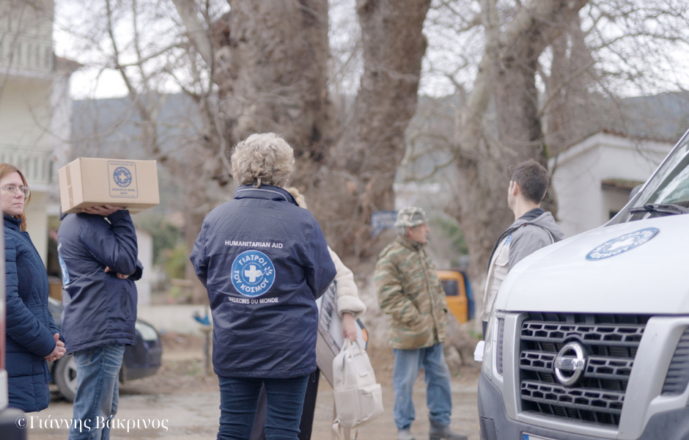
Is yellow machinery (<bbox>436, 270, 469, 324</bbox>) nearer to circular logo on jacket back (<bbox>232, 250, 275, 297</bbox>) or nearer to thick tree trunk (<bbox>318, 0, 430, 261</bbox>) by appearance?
thick tree trunk (<bbox>318, 0, 430, 261</bbox>)

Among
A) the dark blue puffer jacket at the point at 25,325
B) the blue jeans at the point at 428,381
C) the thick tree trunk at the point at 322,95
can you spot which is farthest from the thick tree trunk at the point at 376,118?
the dark blue puffer jacket at the point at 25,325

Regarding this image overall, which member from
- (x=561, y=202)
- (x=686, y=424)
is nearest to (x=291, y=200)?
(x=686, y=424)

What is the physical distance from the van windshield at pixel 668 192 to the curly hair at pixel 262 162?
1.71 meters

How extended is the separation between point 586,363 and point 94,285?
8.87 ft

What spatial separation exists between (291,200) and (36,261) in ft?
4.66

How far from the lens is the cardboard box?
12.6ft

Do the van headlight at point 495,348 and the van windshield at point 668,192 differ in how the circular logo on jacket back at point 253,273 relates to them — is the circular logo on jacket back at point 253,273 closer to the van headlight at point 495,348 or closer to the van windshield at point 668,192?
the van headlight at point 495,348

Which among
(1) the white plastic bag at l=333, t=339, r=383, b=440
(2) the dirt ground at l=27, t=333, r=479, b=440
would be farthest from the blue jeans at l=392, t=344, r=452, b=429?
(1) the white plastic bag at l=333, t=339, r=383, b=440

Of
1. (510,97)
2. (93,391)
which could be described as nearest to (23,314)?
(93,391)

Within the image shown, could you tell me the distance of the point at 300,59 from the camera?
29.8 ft

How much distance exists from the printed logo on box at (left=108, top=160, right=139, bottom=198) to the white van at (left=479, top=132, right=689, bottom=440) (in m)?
2.27

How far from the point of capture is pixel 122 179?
158 inches

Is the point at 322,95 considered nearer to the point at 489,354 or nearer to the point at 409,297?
the point at 409,297

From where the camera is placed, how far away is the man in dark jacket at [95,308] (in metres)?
3.74
